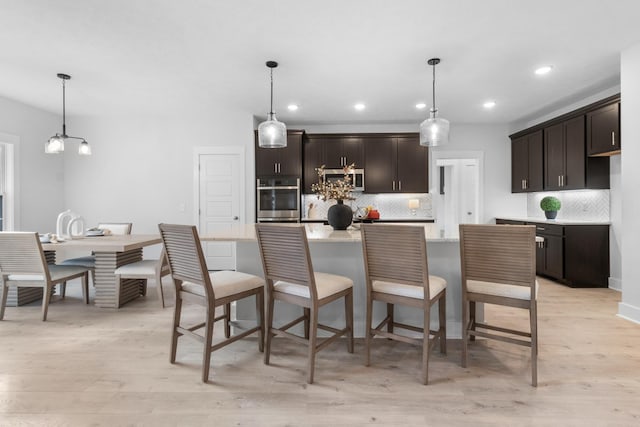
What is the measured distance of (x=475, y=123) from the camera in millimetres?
5875

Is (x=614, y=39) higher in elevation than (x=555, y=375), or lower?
higher

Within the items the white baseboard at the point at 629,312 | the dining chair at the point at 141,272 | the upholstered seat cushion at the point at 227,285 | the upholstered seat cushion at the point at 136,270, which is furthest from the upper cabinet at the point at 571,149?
the upholstered seat cushion at the point at 136,270

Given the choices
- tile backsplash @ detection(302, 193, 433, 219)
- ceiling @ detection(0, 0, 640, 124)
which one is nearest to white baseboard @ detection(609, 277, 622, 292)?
ceiling @ detection(0, 0, 640, 124)

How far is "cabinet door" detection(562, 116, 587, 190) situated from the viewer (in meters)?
4.29

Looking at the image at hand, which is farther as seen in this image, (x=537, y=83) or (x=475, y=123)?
(x=475, y=123)

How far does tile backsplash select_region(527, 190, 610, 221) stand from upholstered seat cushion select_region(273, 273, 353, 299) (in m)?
4.15

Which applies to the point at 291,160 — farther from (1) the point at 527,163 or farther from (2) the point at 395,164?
(1) the point at 527,163

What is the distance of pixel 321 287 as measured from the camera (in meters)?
2.12

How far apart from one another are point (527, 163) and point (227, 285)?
17.3ft

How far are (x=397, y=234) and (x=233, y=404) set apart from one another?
1.34 m

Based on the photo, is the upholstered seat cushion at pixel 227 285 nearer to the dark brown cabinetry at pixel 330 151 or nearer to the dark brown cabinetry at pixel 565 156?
the dark brown cabinetry at pixel 330 151

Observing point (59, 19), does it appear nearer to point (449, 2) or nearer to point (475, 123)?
point (449, 2)

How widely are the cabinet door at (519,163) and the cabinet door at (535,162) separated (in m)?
0.09

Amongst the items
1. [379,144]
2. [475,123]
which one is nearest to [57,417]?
[379,144]
